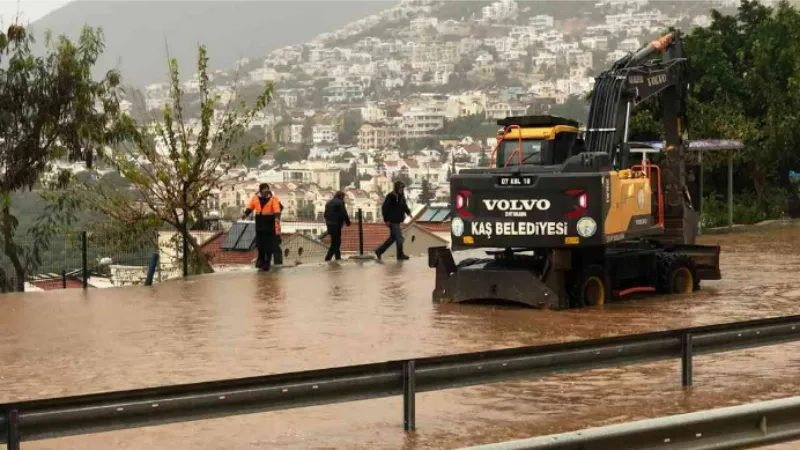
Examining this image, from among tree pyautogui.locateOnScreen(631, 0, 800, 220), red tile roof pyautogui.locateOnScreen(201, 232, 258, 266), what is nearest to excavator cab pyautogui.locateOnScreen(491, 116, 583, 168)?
red tile roof pyautogui.locateOnScreen(201, 232, 258, 266)

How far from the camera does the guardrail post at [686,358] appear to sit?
12.5 meters

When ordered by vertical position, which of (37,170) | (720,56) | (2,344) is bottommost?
(2,344)

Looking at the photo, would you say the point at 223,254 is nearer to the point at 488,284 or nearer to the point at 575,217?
the point at 488,284

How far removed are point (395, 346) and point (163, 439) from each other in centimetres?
583

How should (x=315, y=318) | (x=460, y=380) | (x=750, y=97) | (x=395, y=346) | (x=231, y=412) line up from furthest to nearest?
(x=750, y=97) < (x=315, y=318) < (x=395, y=346) < (x=460, y=380) < (x=231, y=412)

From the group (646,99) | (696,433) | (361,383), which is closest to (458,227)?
(646,99)

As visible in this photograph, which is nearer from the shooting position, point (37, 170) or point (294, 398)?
point (294, 398)

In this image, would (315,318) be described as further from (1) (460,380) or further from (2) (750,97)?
(2) (750,97)

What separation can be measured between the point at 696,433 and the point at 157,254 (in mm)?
19099

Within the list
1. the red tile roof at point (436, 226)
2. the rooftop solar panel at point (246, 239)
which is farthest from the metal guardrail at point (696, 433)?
the red tile roof at point (436, 226)

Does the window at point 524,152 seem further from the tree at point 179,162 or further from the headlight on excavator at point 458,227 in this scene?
the tree at point 179,162

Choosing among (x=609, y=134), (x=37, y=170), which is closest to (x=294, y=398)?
(x=609, y=134)

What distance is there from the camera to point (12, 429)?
9148 millimetres

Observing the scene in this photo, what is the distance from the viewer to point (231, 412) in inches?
396
